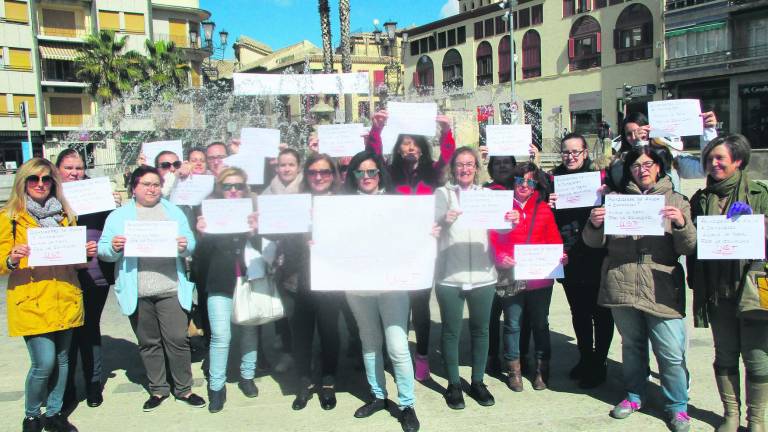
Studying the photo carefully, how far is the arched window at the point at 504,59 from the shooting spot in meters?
44.9

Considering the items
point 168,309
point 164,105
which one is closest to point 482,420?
point 168,309

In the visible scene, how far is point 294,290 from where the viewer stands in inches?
181

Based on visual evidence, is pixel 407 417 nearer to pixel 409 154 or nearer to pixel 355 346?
pixel 355 346

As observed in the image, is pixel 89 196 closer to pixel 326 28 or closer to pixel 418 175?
pixel 418 175

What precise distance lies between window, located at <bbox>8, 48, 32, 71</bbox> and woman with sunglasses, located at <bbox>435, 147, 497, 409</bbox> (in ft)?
158

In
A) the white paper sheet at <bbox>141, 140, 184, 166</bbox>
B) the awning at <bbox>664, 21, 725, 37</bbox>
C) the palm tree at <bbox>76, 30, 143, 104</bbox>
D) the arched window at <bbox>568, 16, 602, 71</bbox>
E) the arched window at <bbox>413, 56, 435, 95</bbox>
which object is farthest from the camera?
the arched window at <bbox>413, 56, 435, 95</bbox>

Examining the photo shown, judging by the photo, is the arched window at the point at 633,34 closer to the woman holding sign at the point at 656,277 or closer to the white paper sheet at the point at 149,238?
the woman holding sign at the point at 656,277

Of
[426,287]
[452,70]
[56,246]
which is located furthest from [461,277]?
[452,70]

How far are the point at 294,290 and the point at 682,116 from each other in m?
3.37

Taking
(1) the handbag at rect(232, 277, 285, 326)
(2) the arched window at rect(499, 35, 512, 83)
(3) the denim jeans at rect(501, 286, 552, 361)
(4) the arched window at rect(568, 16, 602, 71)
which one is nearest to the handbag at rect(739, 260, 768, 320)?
(3) the denim jeans at rect(501, 286, 552, 361)

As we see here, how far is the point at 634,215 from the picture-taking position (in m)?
3.81

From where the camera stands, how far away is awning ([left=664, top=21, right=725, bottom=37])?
31314 mm

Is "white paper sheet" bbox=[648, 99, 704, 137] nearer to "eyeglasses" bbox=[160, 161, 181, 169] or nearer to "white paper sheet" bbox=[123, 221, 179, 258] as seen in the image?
"white paper sheet" bbox=[123, 221, 179, 258]

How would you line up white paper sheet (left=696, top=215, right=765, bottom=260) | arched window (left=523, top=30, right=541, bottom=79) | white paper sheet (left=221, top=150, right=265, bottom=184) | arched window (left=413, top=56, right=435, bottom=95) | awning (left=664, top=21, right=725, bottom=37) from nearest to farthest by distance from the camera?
1. white paper sheet (left=696, top=215, right=765, bottom=260)
2. white paper sheet (left=221, top=150, right=265, bottom=184)
3. awning (left=664, top=21, right=725, bottom=37)
4. arched window (left=523, top=30, right=541, bottom=79)
5. arched window (left=413, top=56, right=435, bottom=95)
